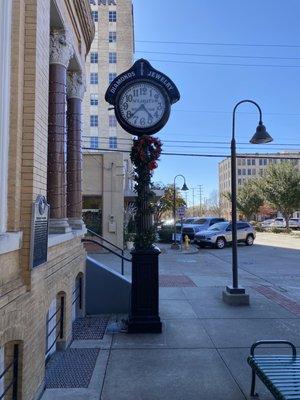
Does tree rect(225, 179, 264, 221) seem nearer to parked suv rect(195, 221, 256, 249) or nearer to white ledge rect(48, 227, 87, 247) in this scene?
parked suv rect(195, 221, 256, 249)

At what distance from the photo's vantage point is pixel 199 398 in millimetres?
4645

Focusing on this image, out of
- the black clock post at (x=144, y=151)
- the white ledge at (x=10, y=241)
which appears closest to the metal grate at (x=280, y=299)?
the black clock post at (x=144, y=151)

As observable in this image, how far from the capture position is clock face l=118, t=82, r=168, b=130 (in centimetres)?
765

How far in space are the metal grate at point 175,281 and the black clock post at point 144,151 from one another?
203 inches

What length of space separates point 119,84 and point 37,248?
415 centimetres

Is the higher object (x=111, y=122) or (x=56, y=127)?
(x=111, y=122)

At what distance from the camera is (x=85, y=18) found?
844cm

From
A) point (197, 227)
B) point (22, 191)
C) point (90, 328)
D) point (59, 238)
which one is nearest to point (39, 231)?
point (22, 191)

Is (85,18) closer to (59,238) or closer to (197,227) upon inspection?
(59,238)

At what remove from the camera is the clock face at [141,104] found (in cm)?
765

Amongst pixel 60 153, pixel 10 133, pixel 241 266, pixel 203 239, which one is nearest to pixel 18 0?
pixel 10 133

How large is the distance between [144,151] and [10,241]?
13.0 ft

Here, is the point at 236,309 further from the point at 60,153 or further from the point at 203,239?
the point at 203,239

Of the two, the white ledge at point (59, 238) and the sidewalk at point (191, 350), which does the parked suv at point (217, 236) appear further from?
the white ledge at point (59, 238)
